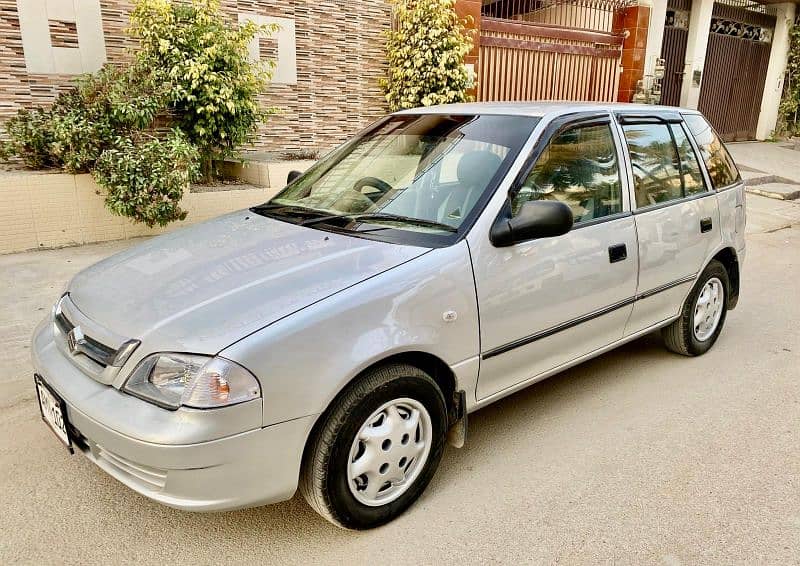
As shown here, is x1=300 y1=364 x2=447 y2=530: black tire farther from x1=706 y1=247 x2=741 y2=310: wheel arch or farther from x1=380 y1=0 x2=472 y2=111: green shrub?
x1=380 y1=0 x2=472 y2=111: green shrub

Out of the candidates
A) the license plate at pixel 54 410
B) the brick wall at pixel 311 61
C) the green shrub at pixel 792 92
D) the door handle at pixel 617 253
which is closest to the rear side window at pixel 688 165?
the door handle at pixel 617 253

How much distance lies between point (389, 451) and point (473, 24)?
28.0ft

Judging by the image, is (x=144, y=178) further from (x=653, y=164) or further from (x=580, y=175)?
(x=653, y=164)

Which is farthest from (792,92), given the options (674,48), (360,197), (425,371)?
(425,371)

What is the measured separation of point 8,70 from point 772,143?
17.2m

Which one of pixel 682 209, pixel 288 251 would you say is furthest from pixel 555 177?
pixel 288 251

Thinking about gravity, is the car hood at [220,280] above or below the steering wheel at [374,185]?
below

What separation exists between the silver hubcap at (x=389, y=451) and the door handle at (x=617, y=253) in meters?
1.42

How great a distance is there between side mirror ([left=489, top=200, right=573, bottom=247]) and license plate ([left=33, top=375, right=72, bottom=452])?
6.18ft

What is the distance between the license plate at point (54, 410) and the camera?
95.4 inches

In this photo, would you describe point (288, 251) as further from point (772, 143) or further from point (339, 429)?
point (772, 143)

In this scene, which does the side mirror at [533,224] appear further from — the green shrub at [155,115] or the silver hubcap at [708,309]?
the green shrub at [155,115]

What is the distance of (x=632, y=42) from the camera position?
11.8 meters

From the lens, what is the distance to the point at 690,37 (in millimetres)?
14172
